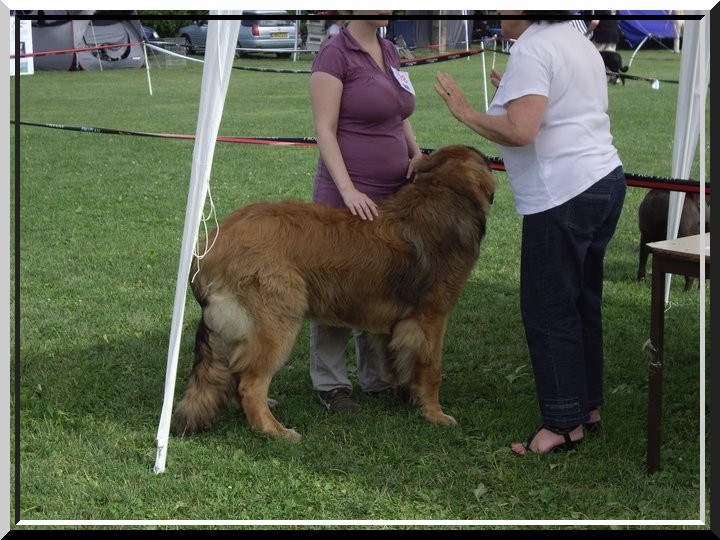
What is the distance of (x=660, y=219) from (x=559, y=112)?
337 centimetres

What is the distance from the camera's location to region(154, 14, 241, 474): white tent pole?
3.29 m

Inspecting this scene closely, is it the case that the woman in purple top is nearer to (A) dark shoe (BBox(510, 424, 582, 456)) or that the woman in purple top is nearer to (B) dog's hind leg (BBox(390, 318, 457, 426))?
(B) dog's hind leg (BBox(390, 318, 457, 426))

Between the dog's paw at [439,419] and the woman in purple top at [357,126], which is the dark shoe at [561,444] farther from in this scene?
the woman in purple top at [357,126]

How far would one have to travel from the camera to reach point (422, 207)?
12.8ft

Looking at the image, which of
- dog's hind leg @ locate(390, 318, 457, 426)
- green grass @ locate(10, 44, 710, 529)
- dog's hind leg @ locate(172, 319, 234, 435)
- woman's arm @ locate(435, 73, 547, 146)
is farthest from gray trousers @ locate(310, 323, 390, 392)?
woman's arm @ locate(435, 73, 547, 146)

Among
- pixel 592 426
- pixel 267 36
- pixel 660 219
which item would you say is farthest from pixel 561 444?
pixel 267 36

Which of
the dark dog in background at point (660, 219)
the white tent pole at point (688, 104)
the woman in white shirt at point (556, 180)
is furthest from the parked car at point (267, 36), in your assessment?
the woman in white shirt at point (556, 180)

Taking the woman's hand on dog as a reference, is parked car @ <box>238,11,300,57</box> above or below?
above

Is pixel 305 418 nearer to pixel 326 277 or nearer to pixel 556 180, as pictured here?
pixel 326 277

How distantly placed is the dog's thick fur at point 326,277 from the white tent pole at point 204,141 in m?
0.26

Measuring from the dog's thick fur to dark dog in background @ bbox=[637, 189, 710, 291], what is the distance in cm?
275

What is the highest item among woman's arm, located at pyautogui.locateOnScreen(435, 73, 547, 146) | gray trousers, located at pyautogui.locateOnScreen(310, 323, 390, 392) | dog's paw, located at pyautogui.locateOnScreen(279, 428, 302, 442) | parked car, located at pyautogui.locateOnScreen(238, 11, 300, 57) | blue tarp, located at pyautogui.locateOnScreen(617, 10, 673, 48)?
blue tarp, located at pyautogui.locateOnScreen(617, 10, 673, 48)

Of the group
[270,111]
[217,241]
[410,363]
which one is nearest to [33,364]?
[217,241]
